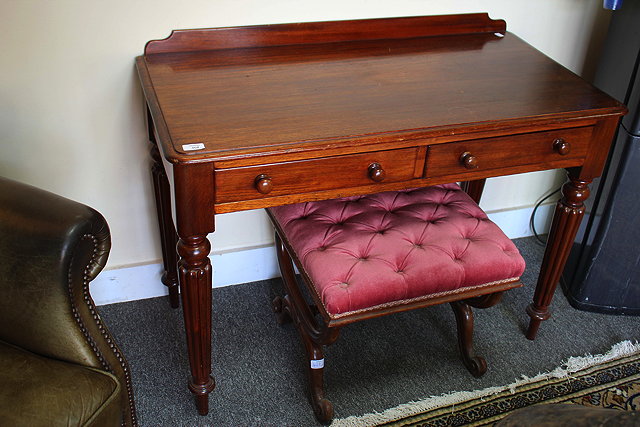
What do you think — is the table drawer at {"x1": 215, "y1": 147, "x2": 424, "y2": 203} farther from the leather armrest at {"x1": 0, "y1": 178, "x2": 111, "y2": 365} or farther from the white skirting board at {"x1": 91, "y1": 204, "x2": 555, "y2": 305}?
the white skirting board at {"x1": 91, "y1": 204, "x2": 555, "y2": 305}

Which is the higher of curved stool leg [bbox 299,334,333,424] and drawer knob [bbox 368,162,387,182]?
drawer knob [bbox 368,162,387,182]

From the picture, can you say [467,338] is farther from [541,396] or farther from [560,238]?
[560,238]

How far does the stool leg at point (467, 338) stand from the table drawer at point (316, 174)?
0.52 meters

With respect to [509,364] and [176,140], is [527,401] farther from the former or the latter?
[176,140]

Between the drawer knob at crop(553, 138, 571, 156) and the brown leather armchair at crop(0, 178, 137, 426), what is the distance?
985mm

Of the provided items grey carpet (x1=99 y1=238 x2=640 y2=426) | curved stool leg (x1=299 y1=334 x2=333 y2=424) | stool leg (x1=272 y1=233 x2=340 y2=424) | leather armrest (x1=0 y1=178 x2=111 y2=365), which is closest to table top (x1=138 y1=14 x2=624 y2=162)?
leather armrest (x1=0 y1=178 x2=111 y2=365)

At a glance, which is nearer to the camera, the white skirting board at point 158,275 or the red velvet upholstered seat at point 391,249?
the red velvet upholstered seat at point 391,249

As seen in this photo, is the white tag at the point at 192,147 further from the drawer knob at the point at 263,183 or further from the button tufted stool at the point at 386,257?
the button tufted stool at the point at 386,257

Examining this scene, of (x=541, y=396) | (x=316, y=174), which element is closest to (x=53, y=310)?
(x=316, y=174)

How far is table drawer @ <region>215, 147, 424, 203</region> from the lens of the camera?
1.33 meters

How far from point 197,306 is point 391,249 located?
450 millimetres

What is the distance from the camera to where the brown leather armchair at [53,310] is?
1.18 meters

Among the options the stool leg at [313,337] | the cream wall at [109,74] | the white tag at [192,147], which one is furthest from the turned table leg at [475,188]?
the white tag at [192,147]

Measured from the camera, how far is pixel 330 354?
6.21ft
